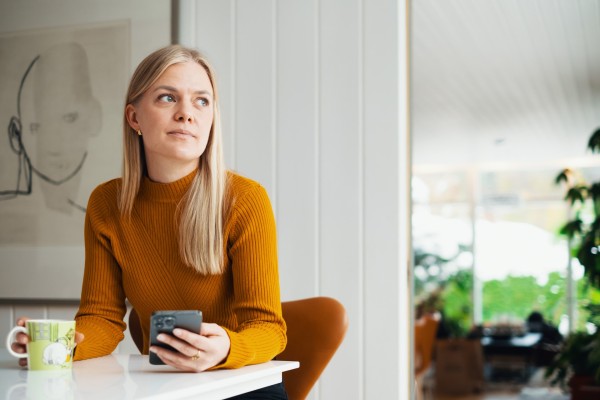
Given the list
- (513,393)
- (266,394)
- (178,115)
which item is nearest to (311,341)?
(266,394)

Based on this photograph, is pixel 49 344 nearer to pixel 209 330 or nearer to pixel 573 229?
pixel 209 330

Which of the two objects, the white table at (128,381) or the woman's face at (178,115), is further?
the woman's face at (178,115)

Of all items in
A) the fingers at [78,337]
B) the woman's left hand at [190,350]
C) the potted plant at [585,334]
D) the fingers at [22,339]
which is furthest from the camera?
the potted plant at [585,334]

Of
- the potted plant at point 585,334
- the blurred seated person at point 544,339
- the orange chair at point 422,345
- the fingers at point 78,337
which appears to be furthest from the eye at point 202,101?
the blurred seated person at point 544,339

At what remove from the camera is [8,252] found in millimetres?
2838

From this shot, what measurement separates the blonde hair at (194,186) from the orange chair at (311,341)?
28 centimetres

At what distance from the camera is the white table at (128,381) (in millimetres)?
1020

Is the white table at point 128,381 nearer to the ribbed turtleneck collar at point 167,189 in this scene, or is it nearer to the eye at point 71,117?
the ribbed turtleneck collar at point 167,189

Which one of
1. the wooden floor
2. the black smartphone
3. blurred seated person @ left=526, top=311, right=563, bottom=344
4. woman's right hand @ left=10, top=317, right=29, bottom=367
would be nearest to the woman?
woman's right hand @ left=10, top=317, right=29, bottom=367

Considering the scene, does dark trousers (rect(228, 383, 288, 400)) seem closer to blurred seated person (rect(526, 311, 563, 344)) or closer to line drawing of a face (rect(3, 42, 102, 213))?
line drawing of a face (rect(3, 42, 102, 213))

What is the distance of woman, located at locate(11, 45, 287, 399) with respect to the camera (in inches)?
60.9

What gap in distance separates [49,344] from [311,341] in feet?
2.12

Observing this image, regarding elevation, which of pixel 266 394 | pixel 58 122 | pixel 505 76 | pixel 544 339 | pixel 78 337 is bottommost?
pixel 544 339

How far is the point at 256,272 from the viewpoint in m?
1.53
